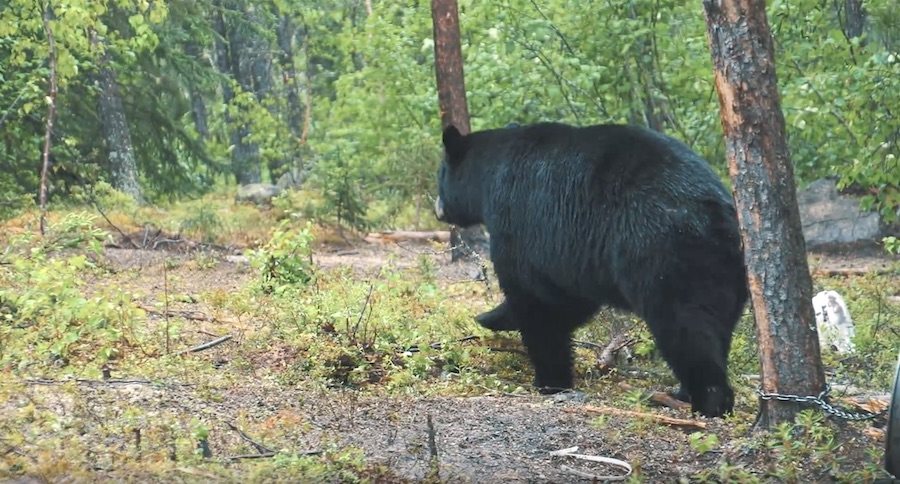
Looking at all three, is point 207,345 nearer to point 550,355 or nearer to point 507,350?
point 507,350

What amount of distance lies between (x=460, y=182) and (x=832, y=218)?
914 cm

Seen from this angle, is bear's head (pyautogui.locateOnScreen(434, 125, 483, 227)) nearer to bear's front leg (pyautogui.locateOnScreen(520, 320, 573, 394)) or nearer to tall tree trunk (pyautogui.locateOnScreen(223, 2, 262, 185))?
bear's front leg (pyautogui.locateOnScreen(520, 320, 573, 394))

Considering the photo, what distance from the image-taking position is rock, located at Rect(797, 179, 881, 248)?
50.2 ft

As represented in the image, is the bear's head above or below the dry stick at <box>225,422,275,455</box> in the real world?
above

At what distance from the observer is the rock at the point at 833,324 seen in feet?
29.1

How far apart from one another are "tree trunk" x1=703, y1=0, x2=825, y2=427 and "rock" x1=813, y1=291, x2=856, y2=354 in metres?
4.06

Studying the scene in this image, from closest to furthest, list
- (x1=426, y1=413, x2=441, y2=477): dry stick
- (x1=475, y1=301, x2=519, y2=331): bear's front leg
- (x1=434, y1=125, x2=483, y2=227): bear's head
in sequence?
(x1=426, y1=413, x2=441, y2=477): dry stick, (x1=475, y1=301, x2=519, y2=331): bear's front leg, (x1=434, y1=125, x2=483, y2=227): bear's head

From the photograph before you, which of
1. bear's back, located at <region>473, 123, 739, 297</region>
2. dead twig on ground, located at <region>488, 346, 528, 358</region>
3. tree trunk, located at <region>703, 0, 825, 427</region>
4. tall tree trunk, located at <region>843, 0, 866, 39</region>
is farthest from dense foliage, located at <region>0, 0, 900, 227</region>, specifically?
tree trunk, located at <region>703, 0, 825, 427</region>

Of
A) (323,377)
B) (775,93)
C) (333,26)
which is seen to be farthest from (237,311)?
(333,26)

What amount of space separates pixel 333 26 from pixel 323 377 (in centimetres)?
3008

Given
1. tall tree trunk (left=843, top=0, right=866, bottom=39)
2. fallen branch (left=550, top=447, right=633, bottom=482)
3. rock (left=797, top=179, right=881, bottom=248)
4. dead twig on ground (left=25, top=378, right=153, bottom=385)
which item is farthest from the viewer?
rock (left=797, top=179, right=881, bottom=248)

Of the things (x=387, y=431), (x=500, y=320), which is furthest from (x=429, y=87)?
(x=387, y=431)

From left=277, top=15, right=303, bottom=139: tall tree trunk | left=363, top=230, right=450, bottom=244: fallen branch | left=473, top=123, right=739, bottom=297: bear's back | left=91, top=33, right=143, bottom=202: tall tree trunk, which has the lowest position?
left=363, top=230, right=450, bottom=244: fallen branch

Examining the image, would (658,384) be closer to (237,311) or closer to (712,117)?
(237,311)
